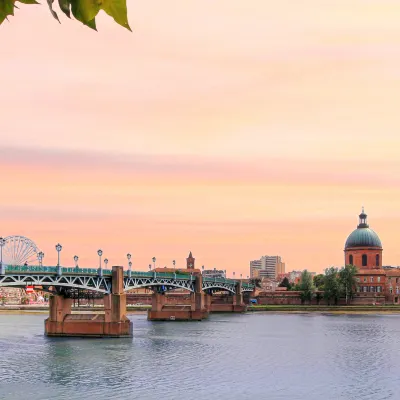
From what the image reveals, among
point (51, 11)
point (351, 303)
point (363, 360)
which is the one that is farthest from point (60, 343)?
point (351, 303)

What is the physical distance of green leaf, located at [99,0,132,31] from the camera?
94.0 inches

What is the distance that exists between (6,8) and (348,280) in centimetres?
19572

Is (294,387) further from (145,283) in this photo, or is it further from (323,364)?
(145,283)

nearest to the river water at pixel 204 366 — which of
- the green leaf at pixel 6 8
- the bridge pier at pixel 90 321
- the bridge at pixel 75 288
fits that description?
the bridge pier at pixel 90 321

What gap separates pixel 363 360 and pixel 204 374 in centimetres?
2107

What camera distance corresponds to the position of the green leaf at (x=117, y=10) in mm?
2389

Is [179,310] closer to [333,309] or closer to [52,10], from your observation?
[333,309]

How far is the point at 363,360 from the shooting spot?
3127 inches

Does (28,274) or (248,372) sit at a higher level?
(28,274)

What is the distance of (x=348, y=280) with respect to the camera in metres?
193

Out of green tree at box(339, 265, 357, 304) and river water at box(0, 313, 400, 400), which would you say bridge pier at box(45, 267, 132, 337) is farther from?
green tree at box(339, 265, 357, 304)

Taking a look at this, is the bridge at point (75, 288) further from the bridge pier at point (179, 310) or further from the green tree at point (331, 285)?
the green tree at point (331, 285)

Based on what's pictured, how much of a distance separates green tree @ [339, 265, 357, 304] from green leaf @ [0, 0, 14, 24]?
19446 cm

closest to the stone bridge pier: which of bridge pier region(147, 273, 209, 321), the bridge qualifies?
bridge pier region(147, 273, 209, 321)
